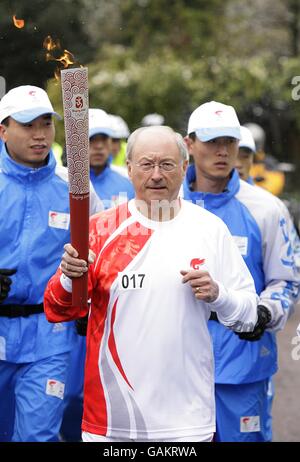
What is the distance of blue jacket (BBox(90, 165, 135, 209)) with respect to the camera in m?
6.88

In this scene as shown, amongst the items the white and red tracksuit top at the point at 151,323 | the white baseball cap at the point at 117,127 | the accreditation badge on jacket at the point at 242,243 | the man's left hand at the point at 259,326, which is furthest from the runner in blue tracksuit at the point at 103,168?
the white and red tracksuit top at the point at 151,323

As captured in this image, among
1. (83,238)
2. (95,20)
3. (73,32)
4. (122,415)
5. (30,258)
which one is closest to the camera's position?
(83,238)

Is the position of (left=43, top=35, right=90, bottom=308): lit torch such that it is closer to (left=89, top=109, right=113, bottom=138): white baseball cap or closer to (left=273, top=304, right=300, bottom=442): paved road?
(left=273, top=304, right=300, bottom=442): paved road

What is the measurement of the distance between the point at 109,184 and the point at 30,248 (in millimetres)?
2500

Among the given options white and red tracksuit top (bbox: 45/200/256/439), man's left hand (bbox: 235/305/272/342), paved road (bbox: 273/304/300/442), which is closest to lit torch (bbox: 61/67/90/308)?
white and red tracksuit top (bbox: 45/200/256/439)

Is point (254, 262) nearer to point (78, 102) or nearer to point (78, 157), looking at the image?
point (78, 157)

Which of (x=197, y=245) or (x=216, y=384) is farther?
(x=216, y=384)

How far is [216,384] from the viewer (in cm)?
469

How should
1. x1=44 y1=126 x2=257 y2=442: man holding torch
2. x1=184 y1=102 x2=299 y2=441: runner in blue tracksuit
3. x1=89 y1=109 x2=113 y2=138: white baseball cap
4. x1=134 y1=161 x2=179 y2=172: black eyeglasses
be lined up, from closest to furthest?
x1=44 y1=126 x2=257 y2=442: man holding torch < x1=134 y1=161 x2=179 y2=172: black eyeglasses < x1=184 y1=102 x2=299 y2=441: runner in blue tracksuit < x1=89 y1=109 x2=113 y2=138: white baseball cap

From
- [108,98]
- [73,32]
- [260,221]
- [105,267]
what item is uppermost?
[73,32]

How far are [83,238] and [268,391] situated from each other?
2132 mm

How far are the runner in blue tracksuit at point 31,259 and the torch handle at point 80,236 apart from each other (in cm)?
122
